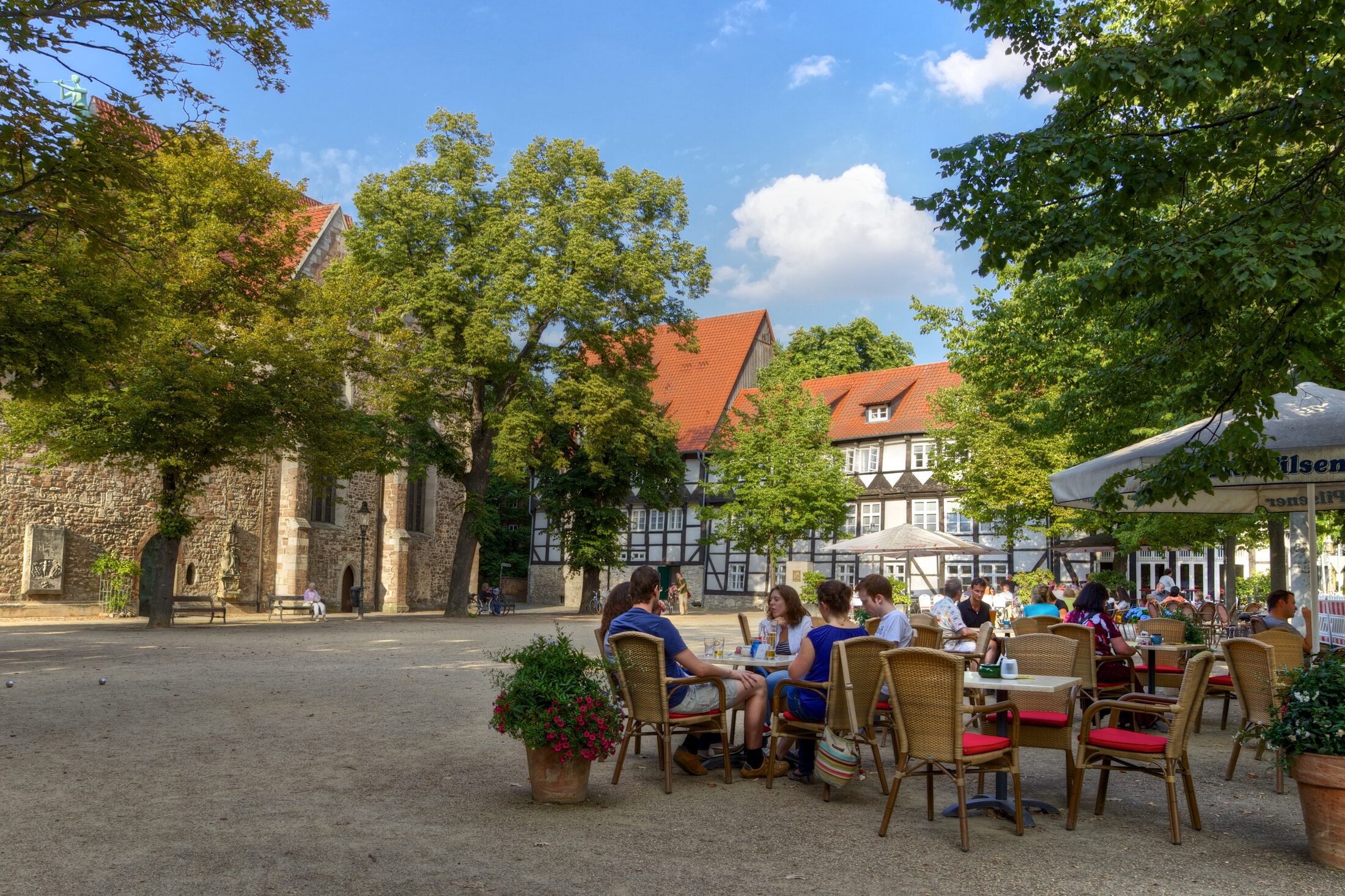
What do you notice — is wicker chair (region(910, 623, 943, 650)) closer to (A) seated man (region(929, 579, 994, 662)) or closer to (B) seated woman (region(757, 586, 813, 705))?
(A) seated man (region(929, 579, 994, 662))

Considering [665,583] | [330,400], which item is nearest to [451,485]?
[665,583]

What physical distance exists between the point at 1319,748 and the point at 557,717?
12.2 feet

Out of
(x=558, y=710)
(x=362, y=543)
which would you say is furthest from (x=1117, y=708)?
(x=362, y=543)

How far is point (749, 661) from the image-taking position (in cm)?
732

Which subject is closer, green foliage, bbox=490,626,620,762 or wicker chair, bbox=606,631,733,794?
green foliage, bbox=490,626,620,762

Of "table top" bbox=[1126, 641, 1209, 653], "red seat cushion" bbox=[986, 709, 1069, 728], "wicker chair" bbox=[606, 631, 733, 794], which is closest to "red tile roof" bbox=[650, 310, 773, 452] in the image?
"table top" bbox=[1126, 641, 1209, 653]

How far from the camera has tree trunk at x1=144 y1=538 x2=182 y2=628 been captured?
2088 centimetres

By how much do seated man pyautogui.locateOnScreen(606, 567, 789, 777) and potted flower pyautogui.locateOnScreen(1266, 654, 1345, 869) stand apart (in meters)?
3.09

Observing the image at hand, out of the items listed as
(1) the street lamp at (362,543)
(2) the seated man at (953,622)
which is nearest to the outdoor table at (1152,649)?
(2) the seated man at (953,622)

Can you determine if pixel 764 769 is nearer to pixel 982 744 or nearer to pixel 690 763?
pixel 690 763

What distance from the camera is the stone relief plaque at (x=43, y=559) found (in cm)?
2434

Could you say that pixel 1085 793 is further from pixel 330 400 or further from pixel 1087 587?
pixel 330 400

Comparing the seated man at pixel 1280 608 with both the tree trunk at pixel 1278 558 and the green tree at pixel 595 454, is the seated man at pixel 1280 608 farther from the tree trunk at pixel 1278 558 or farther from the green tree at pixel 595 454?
the green tree at pixel 595 454

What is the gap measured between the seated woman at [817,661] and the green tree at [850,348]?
4437cm
